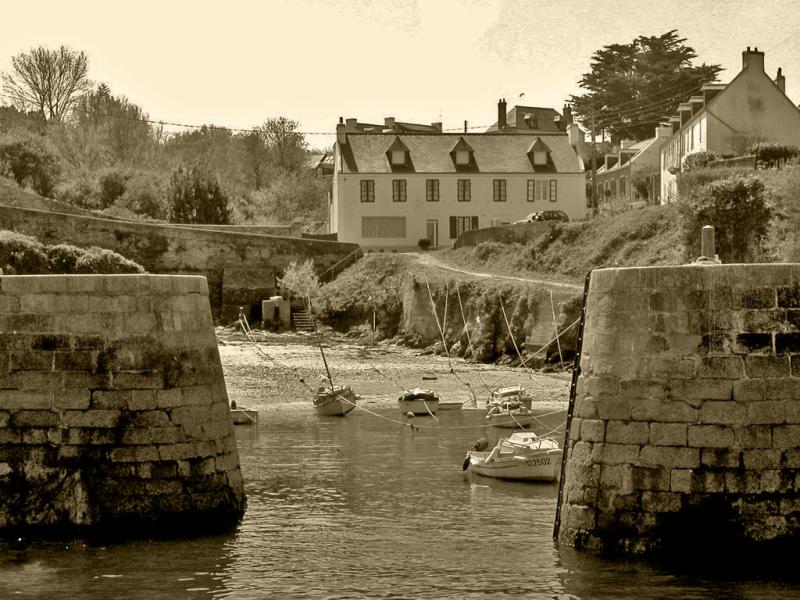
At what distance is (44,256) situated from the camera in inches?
2495

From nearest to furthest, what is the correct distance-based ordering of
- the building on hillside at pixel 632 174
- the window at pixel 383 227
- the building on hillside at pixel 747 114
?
the building on hillside at pixel 747 114, the window at pixel 383 227, the building on hillside at pixel 632 174

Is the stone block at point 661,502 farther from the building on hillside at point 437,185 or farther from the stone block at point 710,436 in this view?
the building on hillside at point 437,185

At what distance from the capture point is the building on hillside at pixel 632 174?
88812mm

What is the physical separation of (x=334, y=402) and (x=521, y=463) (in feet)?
44.8

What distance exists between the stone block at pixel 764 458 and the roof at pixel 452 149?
7022 cm

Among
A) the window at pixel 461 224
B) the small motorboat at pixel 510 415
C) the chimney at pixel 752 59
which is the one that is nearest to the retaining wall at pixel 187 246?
the window at pixel 461 224

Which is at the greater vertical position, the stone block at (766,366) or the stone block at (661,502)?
the stone block at (766,366)

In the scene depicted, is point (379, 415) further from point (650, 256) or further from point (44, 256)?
point (44, 256)

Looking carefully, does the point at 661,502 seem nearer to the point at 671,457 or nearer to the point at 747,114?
the point at 671,457

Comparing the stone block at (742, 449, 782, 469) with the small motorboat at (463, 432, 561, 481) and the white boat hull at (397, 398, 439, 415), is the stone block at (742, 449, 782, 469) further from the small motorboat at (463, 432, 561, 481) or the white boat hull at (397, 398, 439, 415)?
the white boat hull at (397, 398, 439, 415)

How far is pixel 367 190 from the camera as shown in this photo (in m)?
86.7

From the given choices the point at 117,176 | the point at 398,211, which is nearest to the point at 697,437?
the point at 398,211

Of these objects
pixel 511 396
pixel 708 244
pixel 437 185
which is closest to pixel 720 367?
pixel 708 244

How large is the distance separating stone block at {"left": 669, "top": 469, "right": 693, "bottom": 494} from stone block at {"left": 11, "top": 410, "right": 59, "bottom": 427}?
28.5ft
